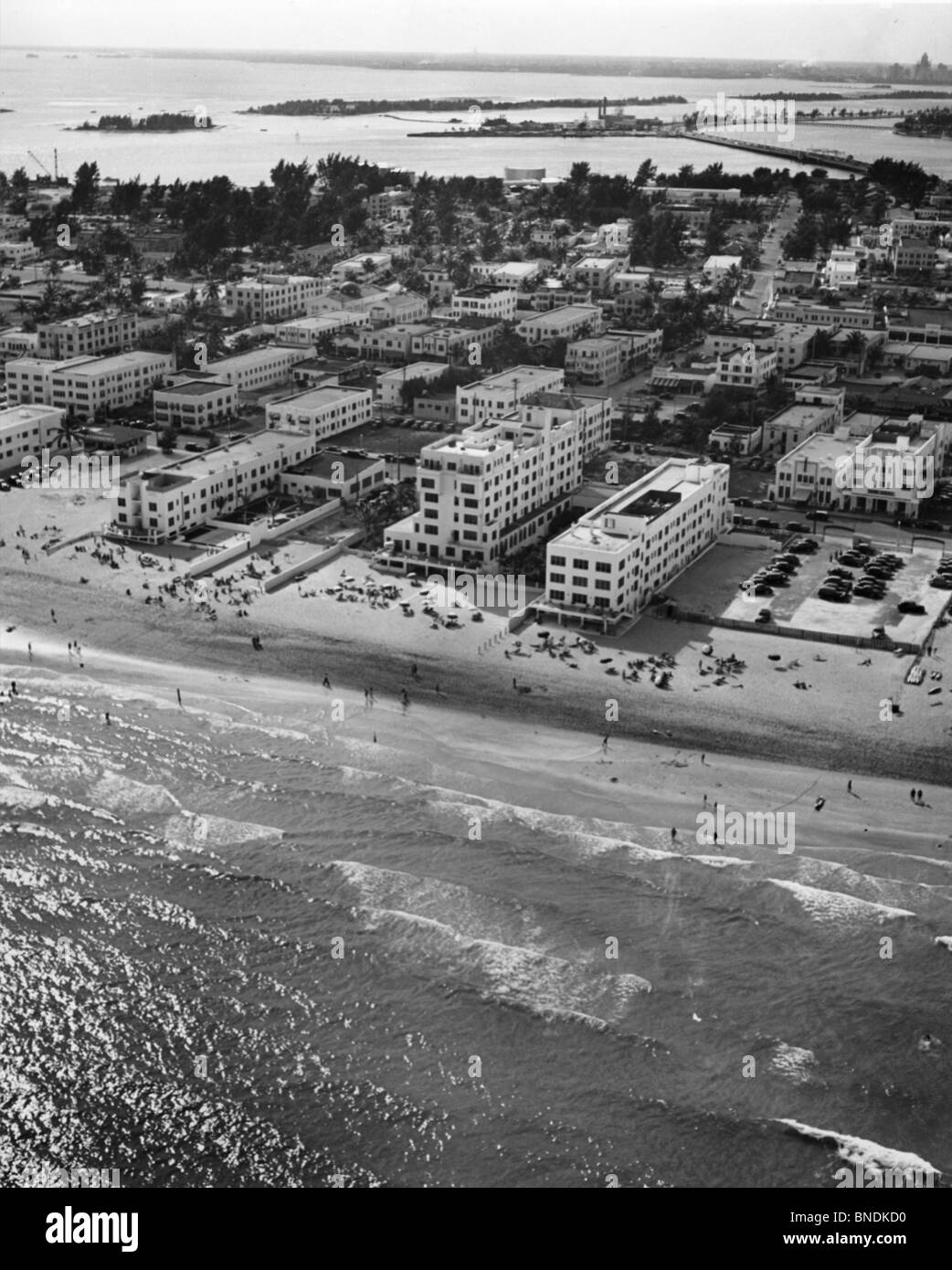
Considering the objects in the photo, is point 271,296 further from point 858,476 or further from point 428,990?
point 428,990

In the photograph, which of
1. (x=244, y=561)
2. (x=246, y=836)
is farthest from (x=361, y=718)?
(x=244, y=561)

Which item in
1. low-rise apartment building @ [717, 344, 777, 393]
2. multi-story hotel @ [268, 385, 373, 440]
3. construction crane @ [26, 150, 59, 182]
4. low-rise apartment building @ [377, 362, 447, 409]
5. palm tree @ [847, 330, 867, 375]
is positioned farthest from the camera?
construction crane @ [26, 150, 59, 182]

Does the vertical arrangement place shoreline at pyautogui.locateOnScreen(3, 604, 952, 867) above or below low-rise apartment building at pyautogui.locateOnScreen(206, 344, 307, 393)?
below

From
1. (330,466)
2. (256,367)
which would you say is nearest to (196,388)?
(256,367)

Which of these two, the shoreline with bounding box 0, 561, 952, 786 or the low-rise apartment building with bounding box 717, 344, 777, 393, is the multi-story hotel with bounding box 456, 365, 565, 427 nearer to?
the low-rise apartment building with bounding box 717, 344, 777, 393

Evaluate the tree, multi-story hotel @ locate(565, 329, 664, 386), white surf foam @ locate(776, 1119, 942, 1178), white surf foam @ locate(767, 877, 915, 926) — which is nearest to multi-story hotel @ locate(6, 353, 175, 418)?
multi-story hotel @ locate(565, 329, 664, 386)

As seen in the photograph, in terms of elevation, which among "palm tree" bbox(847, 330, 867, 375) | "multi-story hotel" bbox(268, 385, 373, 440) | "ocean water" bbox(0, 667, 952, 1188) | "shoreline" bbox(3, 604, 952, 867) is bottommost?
"ocean water" bbox(0, 667, 952, 1188)

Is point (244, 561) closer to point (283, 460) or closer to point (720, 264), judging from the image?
point (283, 460)
